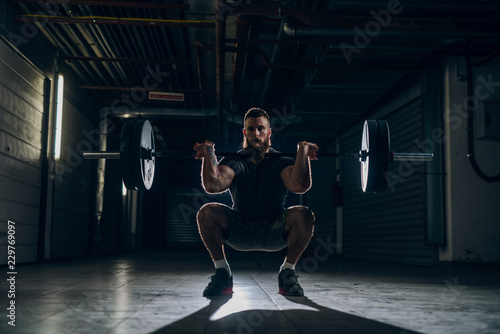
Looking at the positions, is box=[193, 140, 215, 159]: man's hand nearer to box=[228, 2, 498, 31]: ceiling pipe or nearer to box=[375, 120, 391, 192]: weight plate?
box=[375, 120, 391, 192]: weight plate

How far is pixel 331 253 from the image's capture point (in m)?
9.25

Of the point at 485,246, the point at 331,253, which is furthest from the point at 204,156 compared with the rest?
the point at 331,253

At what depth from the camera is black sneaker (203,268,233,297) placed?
2.64m

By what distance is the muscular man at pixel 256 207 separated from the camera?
2645 mm

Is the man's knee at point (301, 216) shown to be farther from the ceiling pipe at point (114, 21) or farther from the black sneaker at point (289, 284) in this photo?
the ceiling pipe at point (114, 21)

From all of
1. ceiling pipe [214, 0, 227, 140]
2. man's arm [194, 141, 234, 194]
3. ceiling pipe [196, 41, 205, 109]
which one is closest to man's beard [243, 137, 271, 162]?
man's arm [194, 141, 234, 194]

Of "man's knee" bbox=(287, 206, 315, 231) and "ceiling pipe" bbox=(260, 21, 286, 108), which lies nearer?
"man's knee" bbox=(287, 206, 315, 231)

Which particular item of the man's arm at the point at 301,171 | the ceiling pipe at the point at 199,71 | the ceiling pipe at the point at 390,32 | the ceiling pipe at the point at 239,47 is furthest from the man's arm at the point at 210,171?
the ceiling pipe at the point at 199,71

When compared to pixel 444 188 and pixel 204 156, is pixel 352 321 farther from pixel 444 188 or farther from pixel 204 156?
pixel 444 188

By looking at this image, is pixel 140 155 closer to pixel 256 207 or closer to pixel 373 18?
pixel 256 207

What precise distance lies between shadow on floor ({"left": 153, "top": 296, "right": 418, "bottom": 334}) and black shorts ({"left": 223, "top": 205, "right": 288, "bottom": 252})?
2.00 ft

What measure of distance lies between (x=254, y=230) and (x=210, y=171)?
0.41 metres

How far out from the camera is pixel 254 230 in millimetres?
2699

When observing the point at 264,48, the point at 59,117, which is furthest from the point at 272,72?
the point at 59,117
